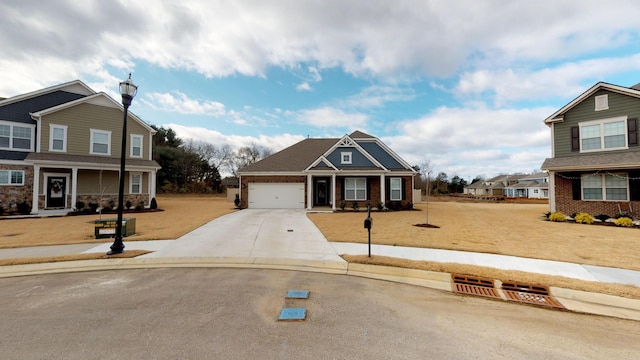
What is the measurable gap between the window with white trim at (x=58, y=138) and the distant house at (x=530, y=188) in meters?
65.1

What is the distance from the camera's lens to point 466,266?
260 inches

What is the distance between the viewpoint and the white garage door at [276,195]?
70.7 feet

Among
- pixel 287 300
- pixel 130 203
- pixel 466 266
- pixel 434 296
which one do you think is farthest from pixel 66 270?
pixel 130 203

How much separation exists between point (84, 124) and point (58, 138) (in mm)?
1694

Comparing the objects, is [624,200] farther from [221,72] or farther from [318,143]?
[221,72]

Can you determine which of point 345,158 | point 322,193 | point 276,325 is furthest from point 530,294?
point 322,193

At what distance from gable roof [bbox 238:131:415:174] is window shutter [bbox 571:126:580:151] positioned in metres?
9.27

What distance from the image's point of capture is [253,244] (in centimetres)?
898

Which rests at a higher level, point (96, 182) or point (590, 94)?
point (590, 94)

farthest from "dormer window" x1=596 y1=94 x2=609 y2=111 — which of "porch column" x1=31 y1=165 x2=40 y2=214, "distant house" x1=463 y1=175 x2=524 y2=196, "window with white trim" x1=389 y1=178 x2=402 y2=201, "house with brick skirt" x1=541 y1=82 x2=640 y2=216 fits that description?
"distant house" x1=463 y1=175 x2=524 y2=196

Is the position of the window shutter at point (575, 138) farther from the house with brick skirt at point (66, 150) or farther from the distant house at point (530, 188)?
the distant house at point (530, 188)

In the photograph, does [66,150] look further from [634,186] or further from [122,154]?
[634,186]

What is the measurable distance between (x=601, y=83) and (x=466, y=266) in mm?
15676

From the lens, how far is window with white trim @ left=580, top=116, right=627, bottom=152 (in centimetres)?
1427
